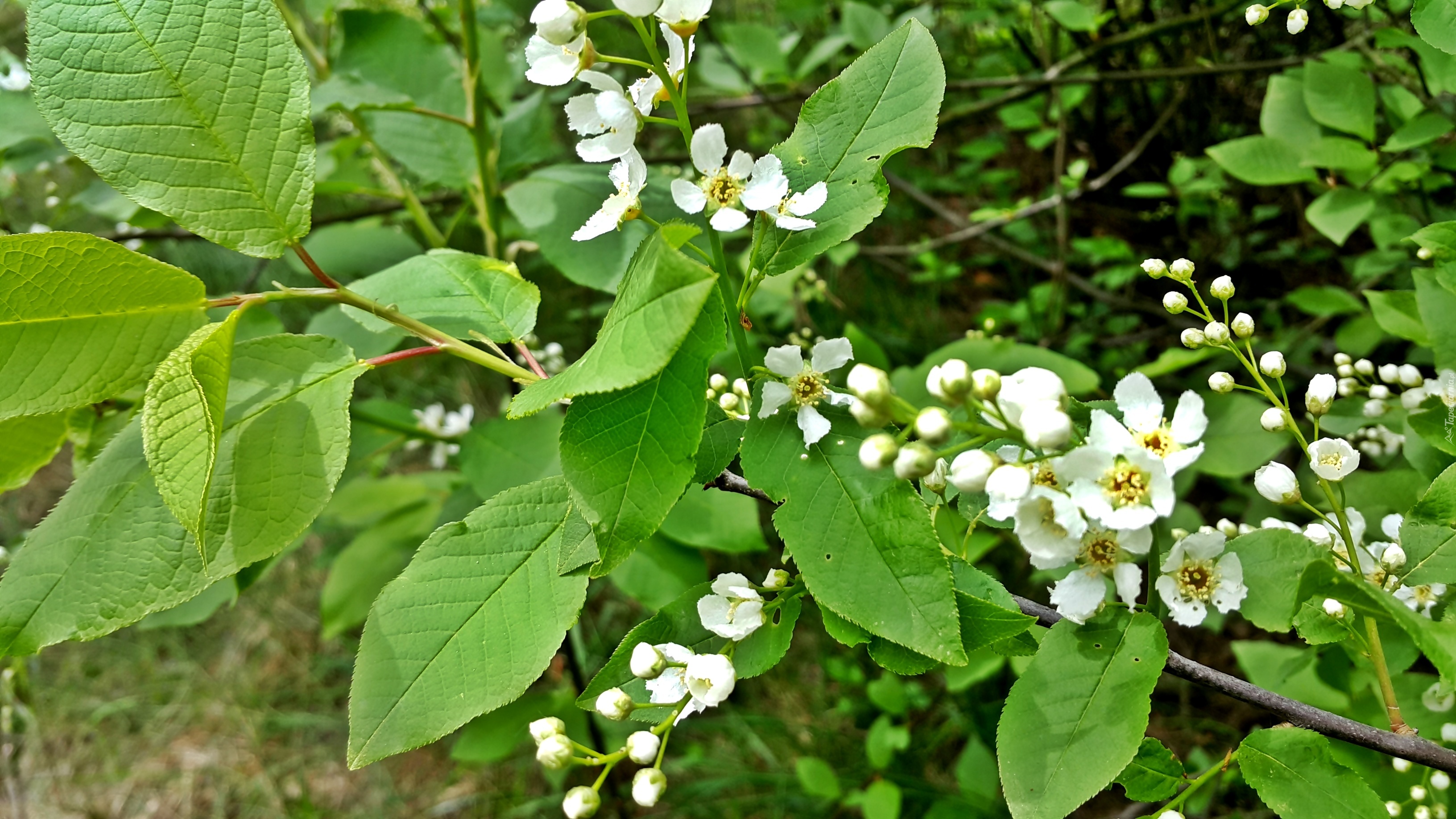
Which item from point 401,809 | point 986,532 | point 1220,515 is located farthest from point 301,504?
point 401,809

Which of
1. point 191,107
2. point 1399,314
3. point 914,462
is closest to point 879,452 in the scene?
point 914,462

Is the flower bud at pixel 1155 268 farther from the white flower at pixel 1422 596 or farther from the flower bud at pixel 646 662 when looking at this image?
the flower bud at pixel 646 662

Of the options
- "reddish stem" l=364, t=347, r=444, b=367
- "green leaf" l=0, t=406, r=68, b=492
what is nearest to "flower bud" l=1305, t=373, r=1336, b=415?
"reddish stem" l=364, t=347, r=444, b=367

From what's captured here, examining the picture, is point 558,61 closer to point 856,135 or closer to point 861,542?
point 856,135

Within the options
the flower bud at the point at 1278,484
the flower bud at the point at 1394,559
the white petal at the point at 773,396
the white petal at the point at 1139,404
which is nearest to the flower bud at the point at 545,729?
the white petal at the point at 773,396

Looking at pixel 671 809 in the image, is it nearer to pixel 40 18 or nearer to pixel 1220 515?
pixel 1220 515

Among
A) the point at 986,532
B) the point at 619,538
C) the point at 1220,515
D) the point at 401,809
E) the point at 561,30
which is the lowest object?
the point at 401,809
